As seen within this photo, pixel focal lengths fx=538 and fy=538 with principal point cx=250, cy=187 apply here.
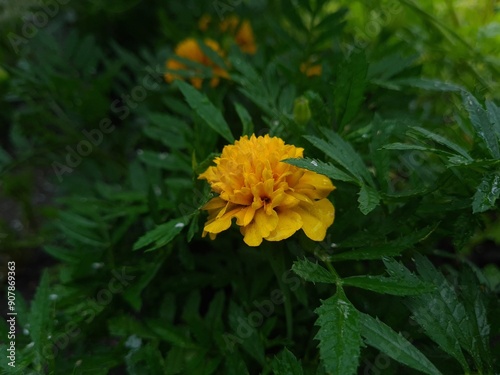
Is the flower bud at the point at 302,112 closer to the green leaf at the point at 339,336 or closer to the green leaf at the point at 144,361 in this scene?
the green leaf at the point at 339,336

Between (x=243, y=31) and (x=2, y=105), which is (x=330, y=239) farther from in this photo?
(x=2, y=105)

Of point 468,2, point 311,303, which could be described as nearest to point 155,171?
point 311,303

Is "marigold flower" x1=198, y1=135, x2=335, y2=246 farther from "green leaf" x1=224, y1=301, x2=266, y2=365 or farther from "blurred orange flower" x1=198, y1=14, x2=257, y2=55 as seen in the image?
"blurred orange flower" x1=198, y1=14, x2=257, y2=55

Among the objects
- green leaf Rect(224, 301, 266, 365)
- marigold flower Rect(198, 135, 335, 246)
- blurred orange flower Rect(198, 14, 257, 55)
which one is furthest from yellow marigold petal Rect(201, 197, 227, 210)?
blurred orange flower Rect(198, 14, 257, 55)

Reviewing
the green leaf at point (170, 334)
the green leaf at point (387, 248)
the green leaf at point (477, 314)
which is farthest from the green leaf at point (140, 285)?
the green leaf at point (477, 314)

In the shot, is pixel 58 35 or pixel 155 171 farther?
pixel 58 35

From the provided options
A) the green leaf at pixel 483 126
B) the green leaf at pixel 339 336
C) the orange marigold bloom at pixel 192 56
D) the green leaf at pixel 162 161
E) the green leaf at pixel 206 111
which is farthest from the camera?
the orange marigold bloom at pixel 192 56

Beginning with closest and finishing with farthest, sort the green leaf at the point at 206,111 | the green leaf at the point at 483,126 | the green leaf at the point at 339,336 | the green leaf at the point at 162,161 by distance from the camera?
the green leaf at the point at 339,336, the green leaf at the point at 483,126, the green leaf at the point at 206,111, the green leaf at the point at 162,161
